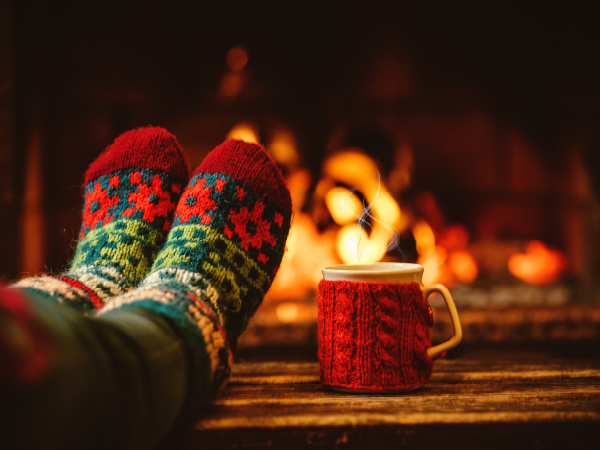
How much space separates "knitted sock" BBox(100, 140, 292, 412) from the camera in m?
0.36

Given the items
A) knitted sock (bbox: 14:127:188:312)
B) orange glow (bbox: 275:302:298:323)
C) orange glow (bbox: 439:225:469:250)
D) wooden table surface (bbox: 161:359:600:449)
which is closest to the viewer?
wooden table surface (bbox: 161:359:600:449)

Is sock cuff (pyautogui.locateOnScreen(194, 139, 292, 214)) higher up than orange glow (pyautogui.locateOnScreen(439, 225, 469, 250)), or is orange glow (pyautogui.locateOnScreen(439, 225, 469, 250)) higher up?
sock cuff (pyautogui.locateOnScreen(194, 139, 292, 214))

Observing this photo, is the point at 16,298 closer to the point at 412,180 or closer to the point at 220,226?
the point at 220,226

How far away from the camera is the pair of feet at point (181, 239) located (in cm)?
38

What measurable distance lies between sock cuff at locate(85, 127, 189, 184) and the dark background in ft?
2.20

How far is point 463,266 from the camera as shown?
4.41 feet

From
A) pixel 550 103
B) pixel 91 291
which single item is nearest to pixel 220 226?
pixel 91 291

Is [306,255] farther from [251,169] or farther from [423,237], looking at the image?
[251,169]

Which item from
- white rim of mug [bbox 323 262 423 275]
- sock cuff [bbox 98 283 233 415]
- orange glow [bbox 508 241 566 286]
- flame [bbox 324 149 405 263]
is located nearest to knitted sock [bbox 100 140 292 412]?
sock cuff [bbox 98 283 233 415]

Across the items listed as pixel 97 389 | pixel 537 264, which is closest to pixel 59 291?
pixel 97 389

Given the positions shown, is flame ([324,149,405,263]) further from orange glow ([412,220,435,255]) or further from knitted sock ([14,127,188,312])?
knitted sock ([14,127,188,312])

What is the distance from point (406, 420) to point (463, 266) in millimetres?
1062

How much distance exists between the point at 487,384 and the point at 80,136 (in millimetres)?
1235

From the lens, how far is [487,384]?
0.45 meters
